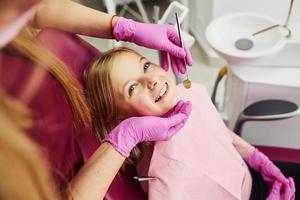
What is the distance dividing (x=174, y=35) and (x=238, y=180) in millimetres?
506

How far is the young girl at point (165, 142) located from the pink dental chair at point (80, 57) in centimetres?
5

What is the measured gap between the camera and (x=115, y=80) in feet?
3.64

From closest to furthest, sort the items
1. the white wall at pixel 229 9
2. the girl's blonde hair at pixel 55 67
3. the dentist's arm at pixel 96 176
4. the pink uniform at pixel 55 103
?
the pink uniform at pixel 55 103 < the girl's blonde hair at pixel 55 67 < the dentist's arm at pixel 96 176 < the white wall at pixel 229 9

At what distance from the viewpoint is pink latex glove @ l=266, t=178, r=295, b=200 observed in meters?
1.32

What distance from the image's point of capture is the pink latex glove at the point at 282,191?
4.33 ft

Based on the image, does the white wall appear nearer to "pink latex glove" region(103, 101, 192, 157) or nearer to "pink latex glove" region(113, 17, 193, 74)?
"pink latex glove" region(113, 17, 193, 74)

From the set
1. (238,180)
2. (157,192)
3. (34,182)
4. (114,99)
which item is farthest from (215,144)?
(34,182)

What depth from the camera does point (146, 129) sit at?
1.03 m

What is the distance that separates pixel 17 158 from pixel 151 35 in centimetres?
70

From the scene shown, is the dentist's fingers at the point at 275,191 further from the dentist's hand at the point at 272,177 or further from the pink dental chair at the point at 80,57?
the pink dental chair at the point at 80,57

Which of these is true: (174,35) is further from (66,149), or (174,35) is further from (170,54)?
(66,149)

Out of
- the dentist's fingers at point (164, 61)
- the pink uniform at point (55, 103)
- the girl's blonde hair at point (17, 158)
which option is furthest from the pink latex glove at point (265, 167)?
the girl's blonde hair at point (17, 158)

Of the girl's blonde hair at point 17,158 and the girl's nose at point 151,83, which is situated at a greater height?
the girl's blonde hair at point 17,158

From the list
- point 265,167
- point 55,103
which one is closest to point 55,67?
point 55,103
